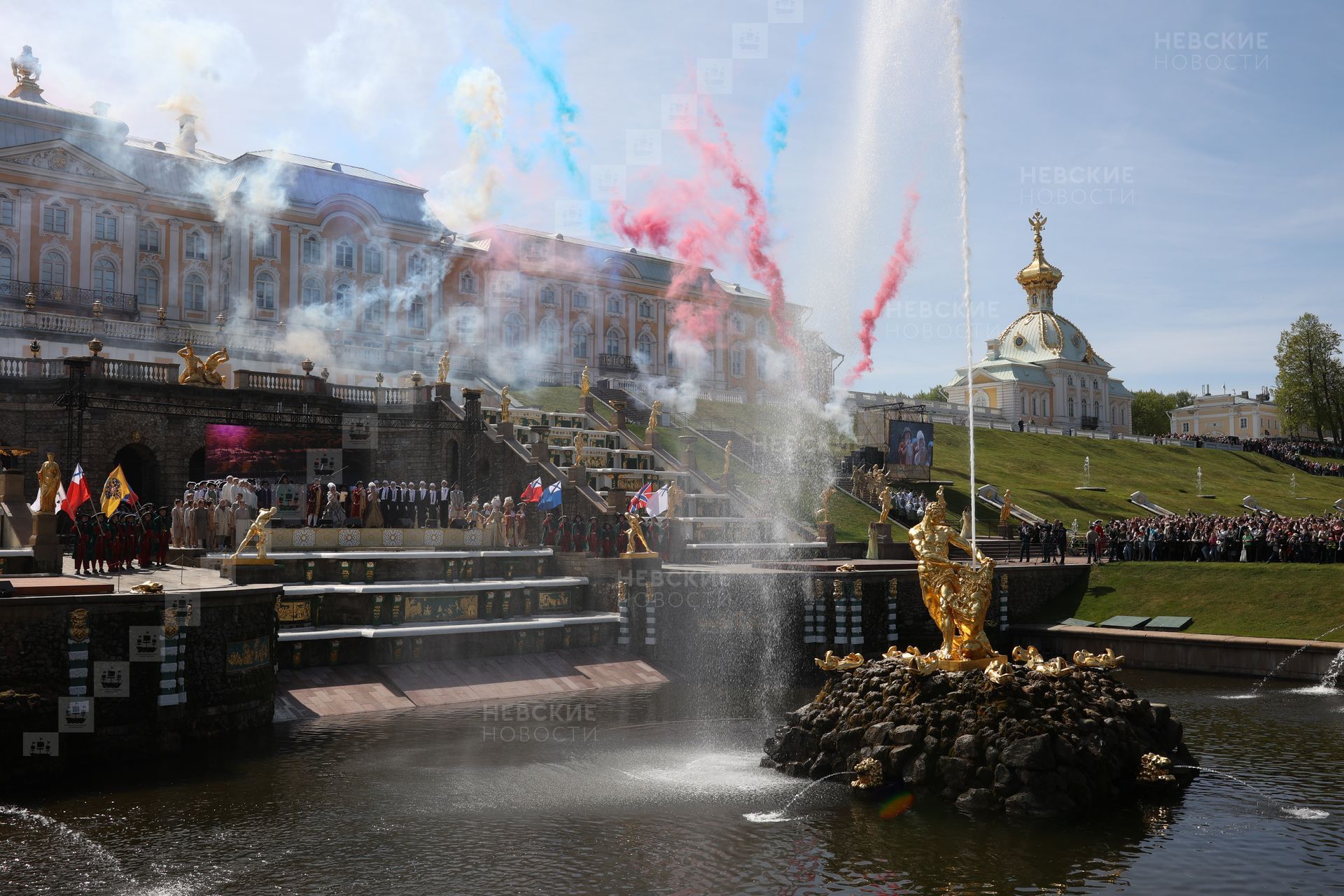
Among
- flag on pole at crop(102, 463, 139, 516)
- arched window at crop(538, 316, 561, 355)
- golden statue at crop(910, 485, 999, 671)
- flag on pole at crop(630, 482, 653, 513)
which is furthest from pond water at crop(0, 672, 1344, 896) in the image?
arched window at crop(538, 316, 561, 355)

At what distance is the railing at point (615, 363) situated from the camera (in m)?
79.6

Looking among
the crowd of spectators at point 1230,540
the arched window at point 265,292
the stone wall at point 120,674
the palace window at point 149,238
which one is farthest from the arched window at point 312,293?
the crowd of spectators at point 1230,540

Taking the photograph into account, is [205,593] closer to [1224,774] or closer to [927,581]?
[927,581]

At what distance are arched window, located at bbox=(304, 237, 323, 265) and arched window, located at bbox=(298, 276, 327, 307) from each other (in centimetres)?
102

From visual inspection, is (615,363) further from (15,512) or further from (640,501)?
(15,512)

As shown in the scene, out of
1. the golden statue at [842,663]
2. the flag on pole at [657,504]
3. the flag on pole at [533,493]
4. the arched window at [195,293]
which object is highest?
the arched window at [195,293]

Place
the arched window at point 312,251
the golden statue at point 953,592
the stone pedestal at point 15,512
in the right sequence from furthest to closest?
the arched window at point 312,251
the stone pedestal at point 15,512
the golden statue at point 953,592

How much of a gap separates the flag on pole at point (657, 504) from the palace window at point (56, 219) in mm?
40002

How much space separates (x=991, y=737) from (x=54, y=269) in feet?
187

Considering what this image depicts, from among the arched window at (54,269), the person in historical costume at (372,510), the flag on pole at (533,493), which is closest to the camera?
the person in historical costume at (372,510)

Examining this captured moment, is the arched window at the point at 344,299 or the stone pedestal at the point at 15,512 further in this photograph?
the arched window at the point at 344,299

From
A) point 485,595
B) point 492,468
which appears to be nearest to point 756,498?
point 492,468

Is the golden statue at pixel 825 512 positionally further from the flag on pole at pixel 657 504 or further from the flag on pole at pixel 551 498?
the flag on pole at pixel 551 498

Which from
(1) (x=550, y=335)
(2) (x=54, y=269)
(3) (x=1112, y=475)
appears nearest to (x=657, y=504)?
(2) (x=54, y=269)
